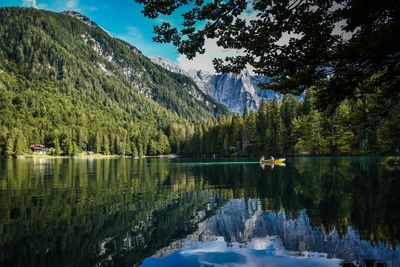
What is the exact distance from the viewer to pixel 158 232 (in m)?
17.5

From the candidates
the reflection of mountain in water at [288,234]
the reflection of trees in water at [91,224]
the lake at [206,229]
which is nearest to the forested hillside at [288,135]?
the lake at [206,229]

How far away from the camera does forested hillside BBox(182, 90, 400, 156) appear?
97.1 m

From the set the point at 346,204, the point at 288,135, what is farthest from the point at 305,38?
the point at 288,135

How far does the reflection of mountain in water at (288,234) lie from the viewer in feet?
41.9

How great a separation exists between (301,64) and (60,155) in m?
181

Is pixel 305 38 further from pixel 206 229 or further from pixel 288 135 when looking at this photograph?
pixel 288 135

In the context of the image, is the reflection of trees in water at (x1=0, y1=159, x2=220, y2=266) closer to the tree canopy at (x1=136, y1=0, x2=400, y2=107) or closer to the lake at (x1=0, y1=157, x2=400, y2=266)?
the lake at (x1=0, y1=157, x2=400, y2=266)

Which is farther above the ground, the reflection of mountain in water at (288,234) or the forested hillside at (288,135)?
the forested hillside at (288,135)

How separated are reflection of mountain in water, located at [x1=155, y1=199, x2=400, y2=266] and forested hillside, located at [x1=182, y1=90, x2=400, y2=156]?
61.3m

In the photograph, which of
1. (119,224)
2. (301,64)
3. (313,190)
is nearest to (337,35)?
(301,64)

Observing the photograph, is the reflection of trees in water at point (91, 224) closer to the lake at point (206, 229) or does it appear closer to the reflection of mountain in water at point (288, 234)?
the lake at point (206, 229)

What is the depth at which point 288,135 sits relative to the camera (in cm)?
12462

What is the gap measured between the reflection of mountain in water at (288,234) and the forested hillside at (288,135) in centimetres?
6134

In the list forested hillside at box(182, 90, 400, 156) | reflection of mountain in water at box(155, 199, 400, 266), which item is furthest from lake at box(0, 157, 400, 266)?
forested hillside at box(182, 90, 400, 156)
